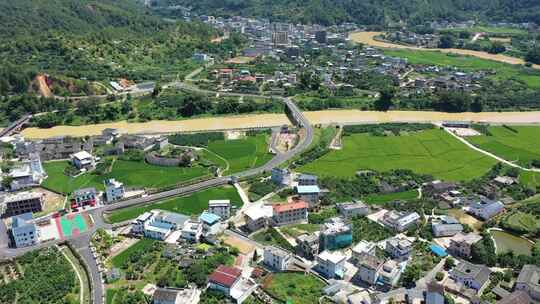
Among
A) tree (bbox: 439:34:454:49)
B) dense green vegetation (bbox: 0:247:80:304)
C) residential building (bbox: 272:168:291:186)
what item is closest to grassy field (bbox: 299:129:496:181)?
residential building (bbox: 272:168:291:186)

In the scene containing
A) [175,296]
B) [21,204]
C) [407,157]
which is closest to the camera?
[175,296]

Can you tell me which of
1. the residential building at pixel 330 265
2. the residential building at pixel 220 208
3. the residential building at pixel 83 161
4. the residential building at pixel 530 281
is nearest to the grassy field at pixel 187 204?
the residential building at pixel 220 208

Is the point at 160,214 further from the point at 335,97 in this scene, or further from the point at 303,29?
the point at 303,29

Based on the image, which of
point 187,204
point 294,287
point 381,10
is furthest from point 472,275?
point 381,10

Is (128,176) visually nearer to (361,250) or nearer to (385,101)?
(361,250)

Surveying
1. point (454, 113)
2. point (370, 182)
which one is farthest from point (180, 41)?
point (370, 182)

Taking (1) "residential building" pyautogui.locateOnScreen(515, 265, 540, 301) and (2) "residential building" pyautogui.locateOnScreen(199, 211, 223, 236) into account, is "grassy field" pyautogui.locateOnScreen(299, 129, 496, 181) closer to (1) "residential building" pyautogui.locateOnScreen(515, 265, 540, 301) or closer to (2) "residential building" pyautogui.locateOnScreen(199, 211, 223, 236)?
(2) "residential building" pyautogui.locateOnScreen(199, 211, 223, 236)

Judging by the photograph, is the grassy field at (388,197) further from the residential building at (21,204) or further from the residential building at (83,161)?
the residential building at (21,204)
